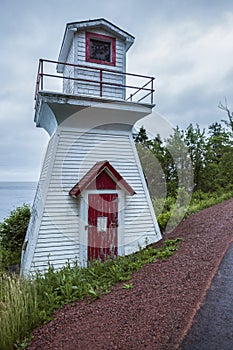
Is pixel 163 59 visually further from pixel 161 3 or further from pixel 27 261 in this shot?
pixel 27 261

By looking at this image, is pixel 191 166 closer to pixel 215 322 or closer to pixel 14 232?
pixel 14 232

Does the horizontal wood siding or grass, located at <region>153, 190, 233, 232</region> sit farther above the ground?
the horizontal wood siding

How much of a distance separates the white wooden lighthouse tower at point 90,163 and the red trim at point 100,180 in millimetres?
28

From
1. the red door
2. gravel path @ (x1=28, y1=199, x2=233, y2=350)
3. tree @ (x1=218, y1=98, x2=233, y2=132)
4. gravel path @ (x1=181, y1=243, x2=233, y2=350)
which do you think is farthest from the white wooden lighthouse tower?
tree @ (x1=218, y1=98, x2=233, y2=132)

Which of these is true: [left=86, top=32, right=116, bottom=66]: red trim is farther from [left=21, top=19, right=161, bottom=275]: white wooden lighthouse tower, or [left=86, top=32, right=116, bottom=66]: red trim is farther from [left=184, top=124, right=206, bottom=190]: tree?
[left=184, top=124, right=206, bottom=190]: tree

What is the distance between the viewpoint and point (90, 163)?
683 cm

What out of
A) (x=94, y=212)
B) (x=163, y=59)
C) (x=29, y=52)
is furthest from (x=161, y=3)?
(x=94, y=212)

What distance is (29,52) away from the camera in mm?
8312

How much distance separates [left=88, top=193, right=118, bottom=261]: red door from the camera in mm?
6387

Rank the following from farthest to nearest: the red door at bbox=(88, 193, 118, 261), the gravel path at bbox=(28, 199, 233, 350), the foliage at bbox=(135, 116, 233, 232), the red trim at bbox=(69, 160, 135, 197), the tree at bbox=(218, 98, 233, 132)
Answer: the tree at bbox=(218, 98, 233, 132) < the foliage at bbox=(135, 116, 233, 232) < the red door at bbox=(88, 193, 118, 261) < the red trim at bbox=(69, 160, 135, 197) < the gravel path at bbox=(28, 199, 233, 350)

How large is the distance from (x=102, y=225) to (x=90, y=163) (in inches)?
71.8

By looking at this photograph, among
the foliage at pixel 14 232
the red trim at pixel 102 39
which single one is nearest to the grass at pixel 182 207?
the foliage at pixel 14 232

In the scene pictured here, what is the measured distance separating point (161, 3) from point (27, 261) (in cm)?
849

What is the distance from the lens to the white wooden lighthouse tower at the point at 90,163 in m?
6.13
